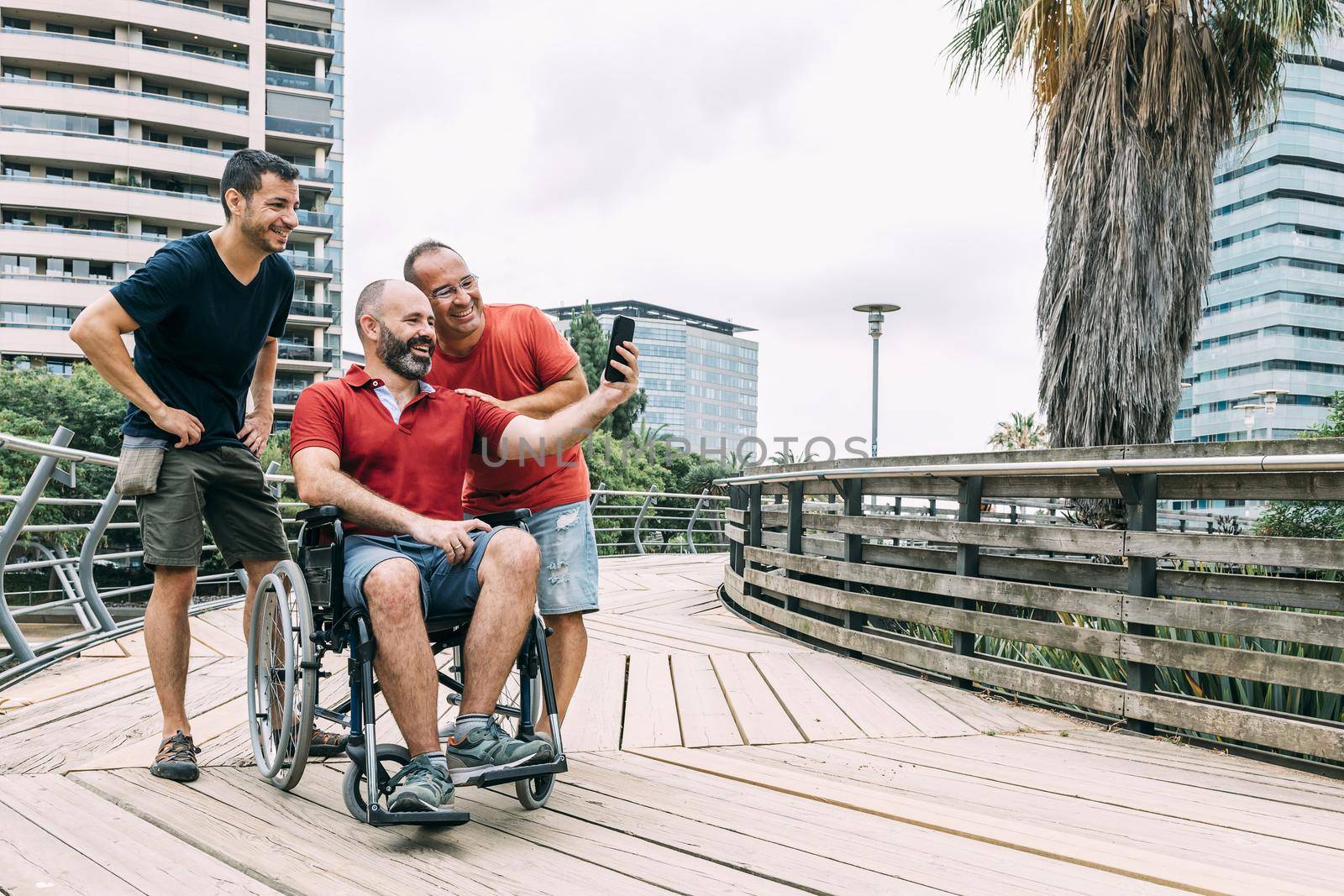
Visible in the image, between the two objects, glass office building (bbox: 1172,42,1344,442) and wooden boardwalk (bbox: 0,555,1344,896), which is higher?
glass office building (bbox: 1172,42,1344,442)

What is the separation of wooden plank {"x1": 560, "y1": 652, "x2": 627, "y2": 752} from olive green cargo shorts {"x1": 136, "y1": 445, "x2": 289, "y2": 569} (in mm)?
1082

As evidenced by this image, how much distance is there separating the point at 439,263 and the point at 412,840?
1466mm

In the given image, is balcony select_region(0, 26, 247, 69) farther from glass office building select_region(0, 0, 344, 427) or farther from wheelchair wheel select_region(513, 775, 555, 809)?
wheelchair wheel select_region(513, 775, 555, 809)

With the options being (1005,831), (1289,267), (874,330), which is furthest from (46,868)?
(1289,267)

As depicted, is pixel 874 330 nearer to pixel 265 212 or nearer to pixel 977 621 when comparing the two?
pixel 977 621

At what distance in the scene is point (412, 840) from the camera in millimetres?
2146

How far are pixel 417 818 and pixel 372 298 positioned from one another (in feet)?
4.18

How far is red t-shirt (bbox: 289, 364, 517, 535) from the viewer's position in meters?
2.44

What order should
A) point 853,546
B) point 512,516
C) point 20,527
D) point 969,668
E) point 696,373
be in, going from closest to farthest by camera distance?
point 512,516 → point 20,527 → point 969,668 → point 853,546 → point 696,373

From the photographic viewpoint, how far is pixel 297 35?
49.8 m

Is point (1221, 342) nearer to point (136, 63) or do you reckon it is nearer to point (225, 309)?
point (136, 63)

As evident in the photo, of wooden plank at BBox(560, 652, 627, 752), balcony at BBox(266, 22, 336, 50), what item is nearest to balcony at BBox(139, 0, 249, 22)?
balcony at BBox(266, 22, 336, 50)

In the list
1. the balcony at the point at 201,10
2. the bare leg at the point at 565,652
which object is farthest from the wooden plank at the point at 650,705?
the balcony at the point at 201,10

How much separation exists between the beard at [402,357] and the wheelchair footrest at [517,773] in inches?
39.2
